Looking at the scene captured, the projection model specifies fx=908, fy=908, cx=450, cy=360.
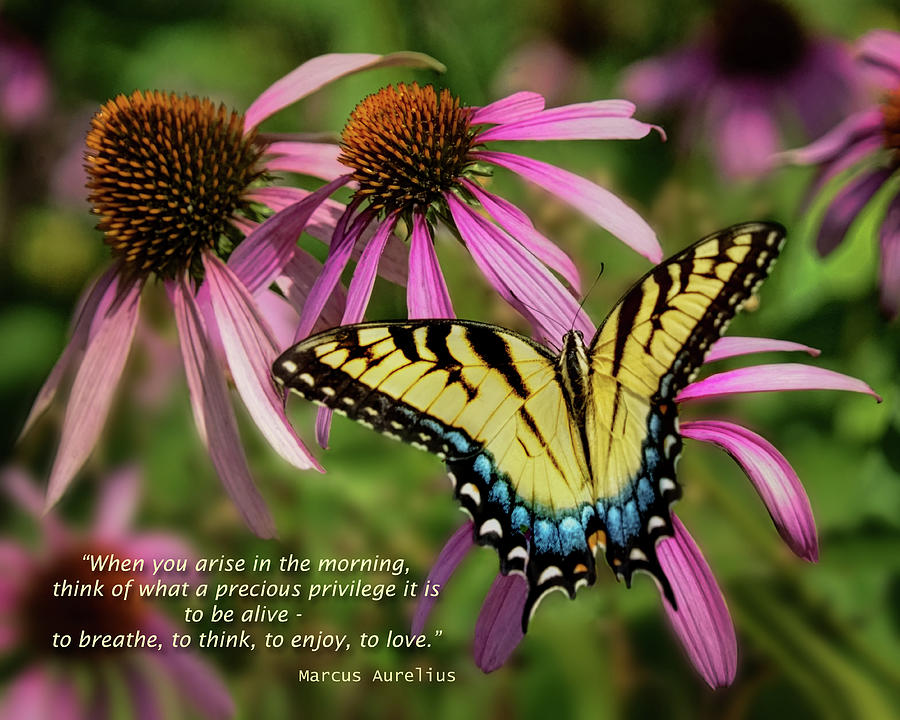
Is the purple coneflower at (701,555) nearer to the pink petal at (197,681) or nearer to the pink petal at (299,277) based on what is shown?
the pink petal at (299,277)

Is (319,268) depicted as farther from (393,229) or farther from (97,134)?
(97,134)

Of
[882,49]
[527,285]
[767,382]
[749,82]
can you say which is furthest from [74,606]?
[749,82]

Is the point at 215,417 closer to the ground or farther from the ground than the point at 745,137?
closer to the ground

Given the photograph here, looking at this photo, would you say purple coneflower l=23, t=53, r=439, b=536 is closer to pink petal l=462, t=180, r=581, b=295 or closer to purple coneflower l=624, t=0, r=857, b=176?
pink petal l=462, t=180, r=581, b=295

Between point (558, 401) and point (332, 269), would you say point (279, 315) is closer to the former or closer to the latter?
point (332, 269)

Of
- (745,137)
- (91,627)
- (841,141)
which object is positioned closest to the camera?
(841,141)

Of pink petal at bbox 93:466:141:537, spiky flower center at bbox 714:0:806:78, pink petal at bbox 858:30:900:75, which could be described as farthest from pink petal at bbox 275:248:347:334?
spiky flower center at bbox 714:0:806:78
